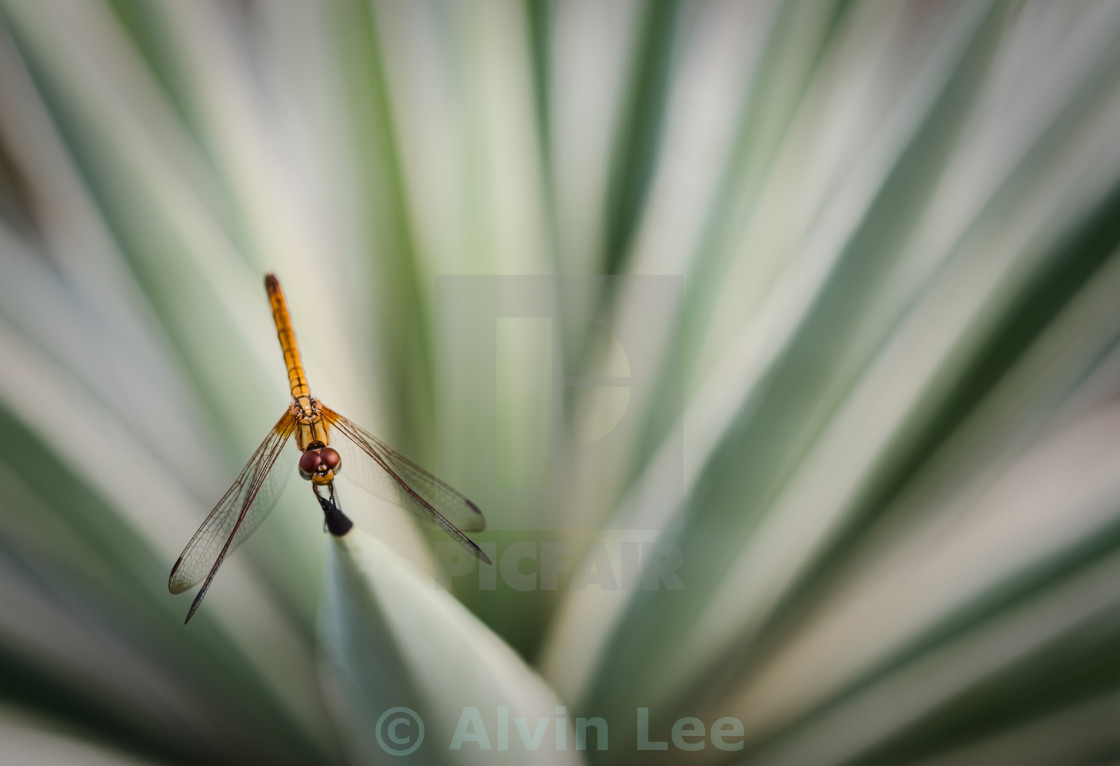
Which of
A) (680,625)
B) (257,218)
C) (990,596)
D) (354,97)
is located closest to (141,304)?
(257,218)

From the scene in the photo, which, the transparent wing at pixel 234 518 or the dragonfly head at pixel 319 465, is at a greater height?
the dragonfly head at pixel 319 465

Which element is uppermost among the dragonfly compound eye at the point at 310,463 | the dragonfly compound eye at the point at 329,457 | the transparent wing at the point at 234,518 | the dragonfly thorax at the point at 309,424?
the dragonfly thorax at the point at 309,424

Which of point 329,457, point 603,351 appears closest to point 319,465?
point 329,457

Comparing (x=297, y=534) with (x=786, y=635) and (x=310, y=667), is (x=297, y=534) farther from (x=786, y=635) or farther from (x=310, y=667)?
(x=786, y=635)

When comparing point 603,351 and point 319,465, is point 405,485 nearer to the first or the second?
point 319,465
